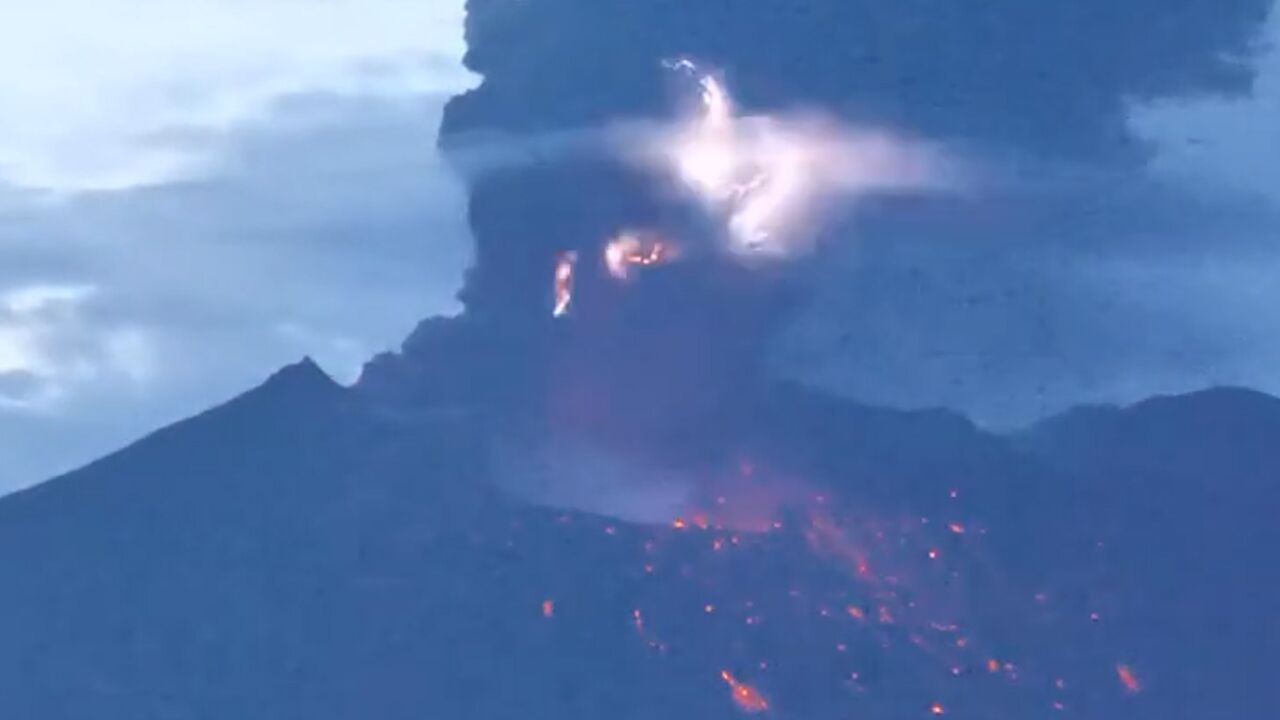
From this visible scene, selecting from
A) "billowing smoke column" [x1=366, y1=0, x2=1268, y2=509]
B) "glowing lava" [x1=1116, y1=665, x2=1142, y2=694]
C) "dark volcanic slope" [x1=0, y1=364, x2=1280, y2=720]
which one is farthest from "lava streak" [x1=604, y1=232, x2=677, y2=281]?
"glowing lava" [x1=1116, y1=665, x2=1142, y2=694]

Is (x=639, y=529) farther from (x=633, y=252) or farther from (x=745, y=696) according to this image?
(x=633, y=252)

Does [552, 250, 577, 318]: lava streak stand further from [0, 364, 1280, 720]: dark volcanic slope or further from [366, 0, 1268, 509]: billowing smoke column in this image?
[0, 364, 1280, 720]: dark volcanic slope

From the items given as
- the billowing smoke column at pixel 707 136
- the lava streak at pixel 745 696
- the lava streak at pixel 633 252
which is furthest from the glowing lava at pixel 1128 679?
the lava streak at pixel 633 252

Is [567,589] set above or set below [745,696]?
above

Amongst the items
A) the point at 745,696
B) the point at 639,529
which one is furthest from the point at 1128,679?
the point at 639,529

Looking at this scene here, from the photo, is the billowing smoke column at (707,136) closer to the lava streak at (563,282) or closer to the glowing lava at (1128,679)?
the lava streak at (563,282)

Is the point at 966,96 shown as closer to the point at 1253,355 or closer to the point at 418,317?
the point at 1253,355

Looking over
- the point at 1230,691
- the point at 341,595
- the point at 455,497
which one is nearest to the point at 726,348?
the point at 455,497
